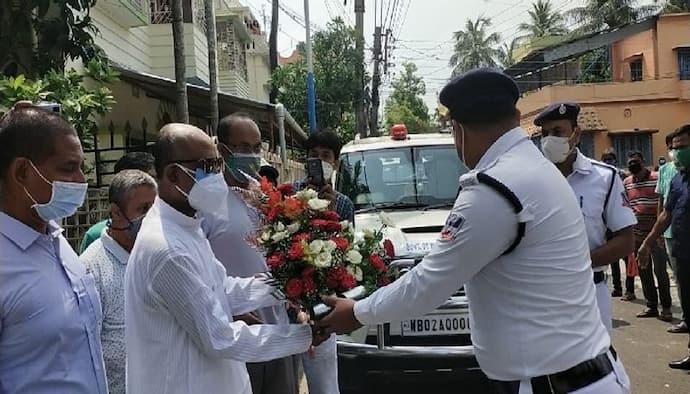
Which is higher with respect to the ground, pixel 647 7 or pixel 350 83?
pixel 647 7

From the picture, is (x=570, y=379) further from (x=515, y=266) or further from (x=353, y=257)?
(x=353, y=257)

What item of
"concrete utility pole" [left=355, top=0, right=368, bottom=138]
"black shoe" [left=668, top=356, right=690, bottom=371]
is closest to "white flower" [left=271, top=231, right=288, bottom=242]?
"black shoe" [left=668, top=356, right=690, bottom=371]

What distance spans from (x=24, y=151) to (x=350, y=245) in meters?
1.29

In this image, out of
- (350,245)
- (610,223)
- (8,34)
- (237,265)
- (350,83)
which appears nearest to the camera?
(350,245)

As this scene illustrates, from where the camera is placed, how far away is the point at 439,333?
4867mm

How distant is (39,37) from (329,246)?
488 centimetres

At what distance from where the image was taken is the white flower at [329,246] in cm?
273

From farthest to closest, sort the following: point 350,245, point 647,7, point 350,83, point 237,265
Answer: point 647,7 < point 350,83 < point 237,265 < point 350,245

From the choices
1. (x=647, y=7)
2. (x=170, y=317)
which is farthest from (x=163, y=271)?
(x=647, y=7)

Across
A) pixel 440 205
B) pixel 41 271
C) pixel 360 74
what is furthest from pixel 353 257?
pixel 360 74

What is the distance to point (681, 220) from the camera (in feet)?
21.1

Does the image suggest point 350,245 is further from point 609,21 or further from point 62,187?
point 609,21

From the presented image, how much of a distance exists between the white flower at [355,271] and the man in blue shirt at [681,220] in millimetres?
4483

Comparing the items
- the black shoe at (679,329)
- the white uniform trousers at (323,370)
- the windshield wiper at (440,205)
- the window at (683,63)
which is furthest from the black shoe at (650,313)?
the window at (683,63)
